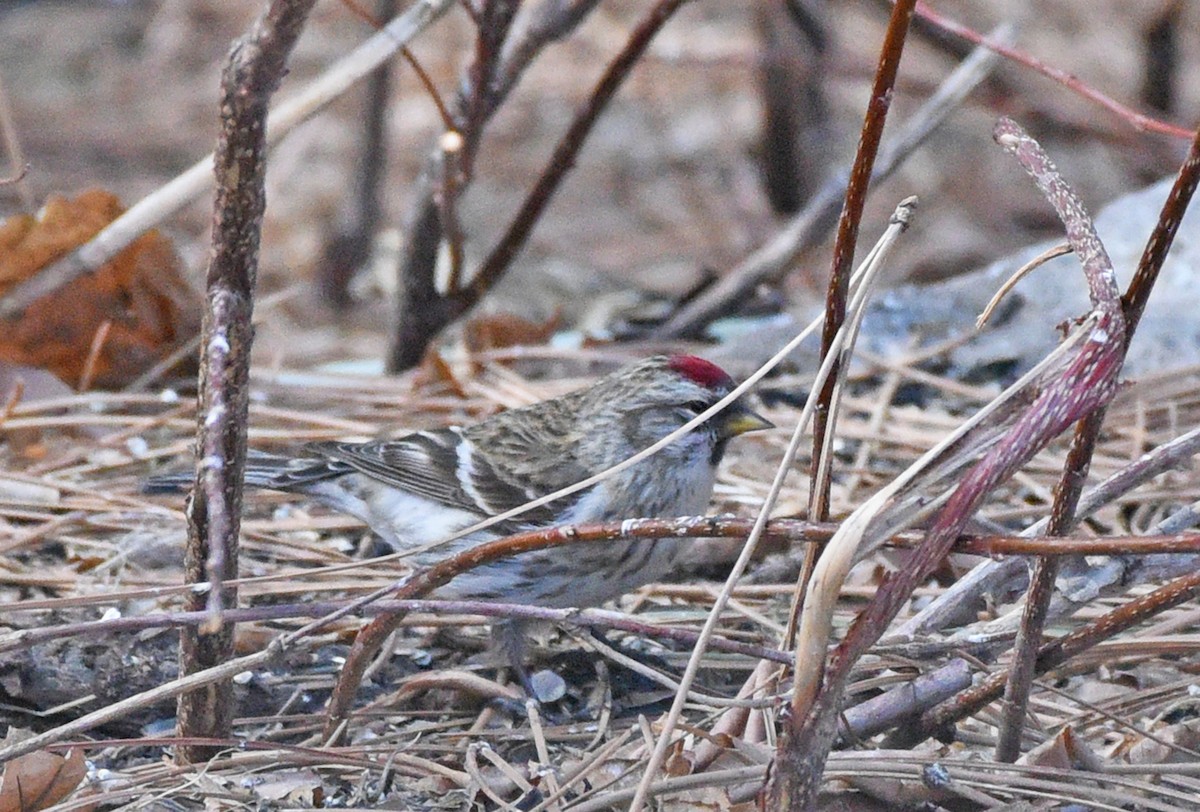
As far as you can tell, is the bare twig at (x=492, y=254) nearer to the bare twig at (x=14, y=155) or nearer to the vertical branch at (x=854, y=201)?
the bare twig at (x=14, y=155)

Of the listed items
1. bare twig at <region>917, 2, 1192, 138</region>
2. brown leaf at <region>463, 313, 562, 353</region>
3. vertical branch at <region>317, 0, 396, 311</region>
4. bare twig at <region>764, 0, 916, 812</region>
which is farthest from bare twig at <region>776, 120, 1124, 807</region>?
vertical branch at <region>317, 0, 396, 311</region>

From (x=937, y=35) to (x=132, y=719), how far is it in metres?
4.28

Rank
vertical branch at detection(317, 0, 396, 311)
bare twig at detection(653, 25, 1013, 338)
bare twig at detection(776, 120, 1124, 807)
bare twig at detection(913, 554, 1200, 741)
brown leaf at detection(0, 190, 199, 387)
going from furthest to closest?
vertical branch at detection(317, 0, 396, 311)
bare twig at detection(653, 25, 1013, 338)
brown leaf at detection(0, 190, 199, 387)
bare twig at detection(913, 554, 1200, 741)
bare twig at detection(776, 120, 1124, 807)

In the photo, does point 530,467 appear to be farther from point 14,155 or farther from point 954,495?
point 954,495

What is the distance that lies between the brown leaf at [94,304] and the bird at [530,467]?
0.94 meters

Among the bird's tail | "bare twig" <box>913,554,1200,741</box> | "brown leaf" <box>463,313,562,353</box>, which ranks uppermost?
"brown leaf" <box>463,313,562,353</box>

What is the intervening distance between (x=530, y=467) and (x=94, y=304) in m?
1.56

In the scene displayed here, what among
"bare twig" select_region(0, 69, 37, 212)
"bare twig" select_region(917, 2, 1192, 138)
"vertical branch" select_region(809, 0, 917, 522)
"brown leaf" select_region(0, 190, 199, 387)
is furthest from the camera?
"brown leaf" select_region(0, 190, 199, 387)

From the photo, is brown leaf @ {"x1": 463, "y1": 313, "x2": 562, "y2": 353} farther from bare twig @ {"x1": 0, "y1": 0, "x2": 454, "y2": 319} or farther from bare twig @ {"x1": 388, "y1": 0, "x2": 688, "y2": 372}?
bare twig @ {"x1": 0, "y1": 0, "x2": 454, "y2": 319}

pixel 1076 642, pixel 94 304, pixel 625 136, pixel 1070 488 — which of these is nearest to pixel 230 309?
pixel 1070 488

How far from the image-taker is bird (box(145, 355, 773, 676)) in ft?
10.8

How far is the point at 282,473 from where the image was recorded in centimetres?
349

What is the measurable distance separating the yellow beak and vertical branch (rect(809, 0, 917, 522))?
118cm

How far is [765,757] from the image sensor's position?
2.23 metres
